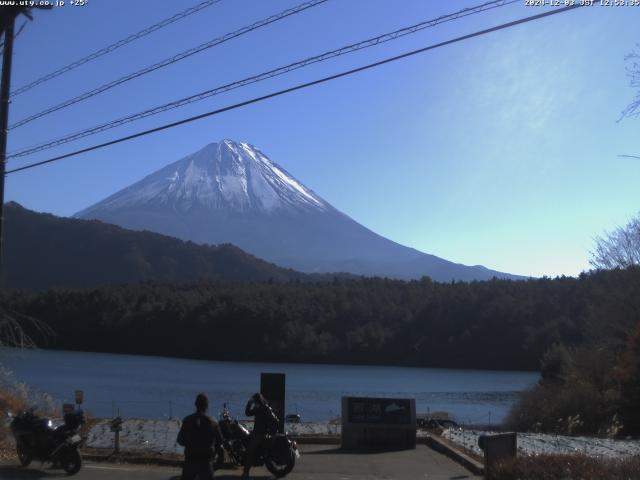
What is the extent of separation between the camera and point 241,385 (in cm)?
5466

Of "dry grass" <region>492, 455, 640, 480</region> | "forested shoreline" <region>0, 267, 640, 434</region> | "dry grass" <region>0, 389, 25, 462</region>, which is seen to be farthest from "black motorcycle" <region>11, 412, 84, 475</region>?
"forested shoreline" <region>0, 267, 640, 434</region>

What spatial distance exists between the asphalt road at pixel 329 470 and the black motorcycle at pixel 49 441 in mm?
179

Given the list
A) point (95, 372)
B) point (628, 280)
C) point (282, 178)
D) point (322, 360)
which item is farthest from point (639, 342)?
point (282, 178)

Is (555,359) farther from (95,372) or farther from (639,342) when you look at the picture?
(95,372)

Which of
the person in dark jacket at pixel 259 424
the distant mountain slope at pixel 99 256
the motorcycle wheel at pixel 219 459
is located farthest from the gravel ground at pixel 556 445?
the distant mountain slope at pixel 99 256

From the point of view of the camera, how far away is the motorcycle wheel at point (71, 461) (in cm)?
1188

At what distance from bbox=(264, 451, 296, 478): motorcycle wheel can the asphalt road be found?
0.14 m

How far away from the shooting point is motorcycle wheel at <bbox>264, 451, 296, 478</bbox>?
11844 millimetres

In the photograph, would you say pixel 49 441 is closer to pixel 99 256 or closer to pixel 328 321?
pixel 328 321

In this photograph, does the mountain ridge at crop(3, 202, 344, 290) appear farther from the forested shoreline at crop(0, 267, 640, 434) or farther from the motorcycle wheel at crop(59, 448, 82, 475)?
the motorcycle wheel at crop(59, 448, 82, 475)

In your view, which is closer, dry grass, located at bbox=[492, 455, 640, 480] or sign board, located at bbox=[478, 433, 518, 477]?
dry grass, located at bbox=[492, 455, 640, 480]

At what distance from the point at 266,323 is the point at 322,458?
3161 inches

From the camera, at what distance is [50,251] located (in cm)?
14225

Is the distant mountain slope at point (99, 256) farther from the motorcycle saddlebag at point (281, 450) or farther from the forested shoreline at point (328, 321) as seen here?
the motorcycle saddlebag at point (281, 450)
